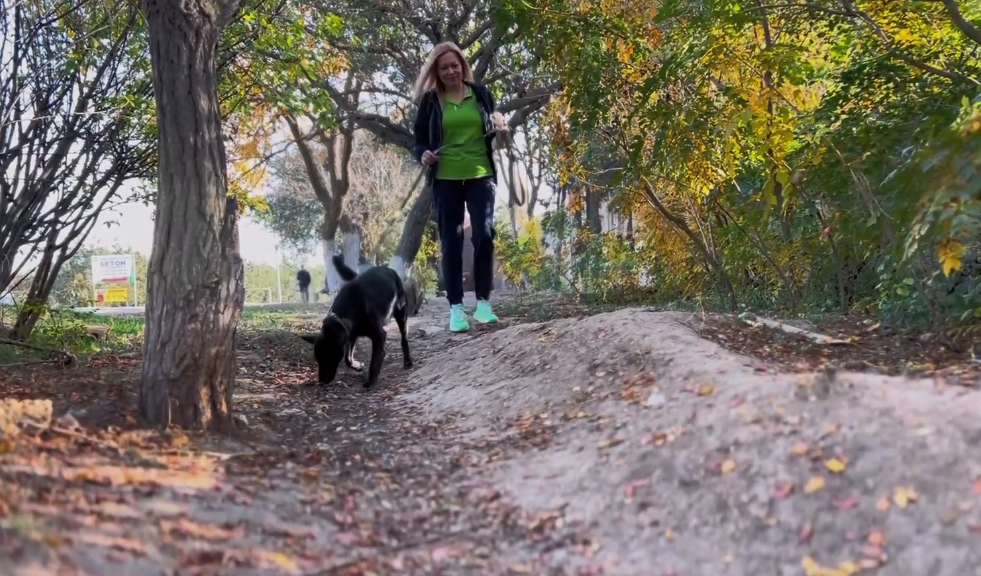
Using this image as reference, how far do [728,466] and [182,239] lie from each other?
2.31 m

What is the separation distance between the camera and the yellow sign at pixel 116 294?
1087 inches

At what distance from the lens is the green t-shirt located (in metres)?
6.02

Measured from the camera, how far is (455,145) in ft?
19.7

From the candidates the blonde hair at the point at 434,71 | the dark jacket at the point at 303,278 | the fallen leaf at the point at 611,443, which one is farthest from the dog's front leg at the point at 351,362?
the dark jacket at the point at 303,278

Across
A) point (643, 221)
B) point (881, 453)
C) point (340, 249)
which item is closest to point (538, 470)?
point (881, 453)

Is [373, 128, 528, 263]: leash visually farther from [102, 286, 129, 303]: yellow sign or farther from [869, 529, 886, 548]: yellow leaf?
[102, 286, 129, 303]: yellow sign

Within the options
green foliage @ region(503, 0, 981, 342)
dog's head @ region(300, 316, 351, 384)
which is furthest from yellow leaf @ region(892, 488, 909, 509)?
dog's head @ region(300, 316, 351, 384)

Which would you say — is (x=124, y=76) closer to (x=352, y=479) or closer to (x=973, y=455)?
(x=352, y=479)

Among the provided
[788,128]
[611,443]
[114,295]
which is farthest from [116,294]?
[611,443]

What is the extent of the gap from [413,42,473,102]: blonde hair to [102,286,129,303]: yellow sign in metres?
24.7

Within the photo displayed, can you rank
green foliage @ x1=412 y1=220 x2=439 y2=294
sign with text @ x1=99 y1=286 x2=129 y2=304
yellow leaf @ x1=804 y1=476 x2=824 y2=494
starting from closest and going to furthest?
1. yellow leaf @ x1=804 y1=476 x2=824 y2=494
2. green foliage @ x1=412 y1=220 x2=439 y2=294
3. sign with text @ x1=99 y1=286 x2=129 y2=304

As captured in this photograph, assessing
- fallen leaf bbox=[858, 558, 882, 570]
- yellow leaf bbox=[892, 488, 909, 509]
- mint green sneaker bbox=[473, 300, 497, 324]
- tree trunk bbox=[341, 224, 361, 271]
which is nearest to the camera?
fallen leaf bbox=[858, 558, 882, 570]

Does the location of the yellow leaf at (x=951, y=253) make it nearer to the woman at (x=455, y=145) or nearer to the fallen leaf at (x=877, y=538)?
the fallen leaf at (x=877, y=538)

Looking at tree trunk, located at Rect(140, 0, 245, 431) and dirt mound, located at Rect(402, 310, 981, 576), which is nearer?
dirt mound, located at Rect(402, 310, 981, 576)
